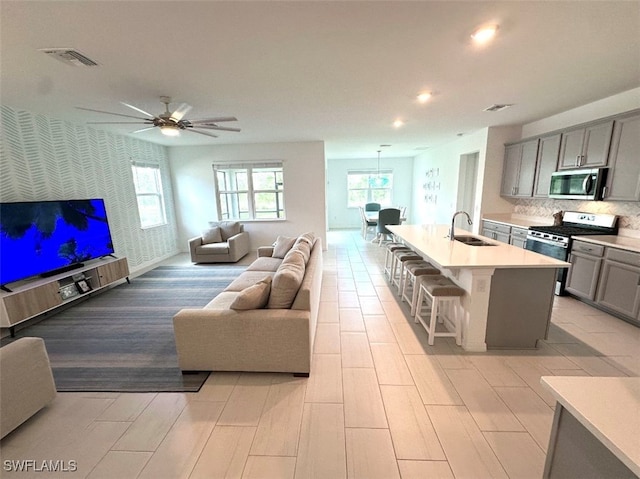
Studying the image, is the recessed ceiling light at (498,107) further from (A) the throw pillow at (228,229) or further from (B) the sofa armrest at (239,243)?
(A) the throw pillow at (228,229)

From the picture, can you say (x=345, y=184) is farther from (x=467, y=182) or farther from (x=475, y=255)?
(x=475, y=255)

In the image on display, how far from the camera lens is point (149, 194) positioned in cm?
563

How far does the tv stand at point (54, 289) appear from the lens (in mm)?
2799

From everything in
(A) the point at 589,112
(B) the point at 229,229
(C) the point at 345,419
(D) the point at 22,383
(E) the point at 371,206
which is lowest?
(C) the point at 345,419

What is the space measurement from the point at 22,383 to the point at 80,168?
3507 mm

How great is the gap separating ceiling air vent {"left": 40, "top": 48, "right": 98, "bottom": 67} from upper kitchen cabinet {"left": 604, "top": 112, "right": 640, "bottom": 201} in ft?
17.4

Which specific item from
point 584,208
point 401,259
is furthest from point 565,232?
point 401,259

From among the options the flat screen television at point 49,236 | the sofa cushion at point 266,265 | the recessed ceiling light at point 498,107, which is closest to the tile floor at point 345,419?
the sofa cushion at point 266,265

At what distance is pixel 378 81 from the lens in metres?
2.59

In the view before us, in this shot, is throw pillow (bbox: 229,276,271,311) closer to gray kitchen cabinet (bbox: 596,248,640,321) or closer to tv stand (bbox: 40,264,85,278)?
tv stand (bbox: 40,264,85,278)

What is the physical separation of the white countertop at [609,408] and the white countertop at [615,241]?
113 inches

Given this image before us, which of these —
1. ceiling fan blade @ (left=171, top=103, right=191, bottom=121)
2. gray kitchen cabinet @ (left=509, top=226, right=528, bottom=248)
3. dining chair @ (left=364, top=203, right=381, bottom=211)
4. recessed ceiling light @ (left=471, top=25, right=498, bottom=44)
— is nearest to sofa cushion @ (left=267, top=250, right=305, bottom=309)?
ceiling fan blade @ (left=171, top=103, right=191, bottom=121)

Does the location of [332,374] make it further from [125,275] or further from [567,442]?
[125,275]

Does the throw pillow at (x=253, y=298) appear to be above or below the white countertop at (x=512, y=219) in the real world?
below
